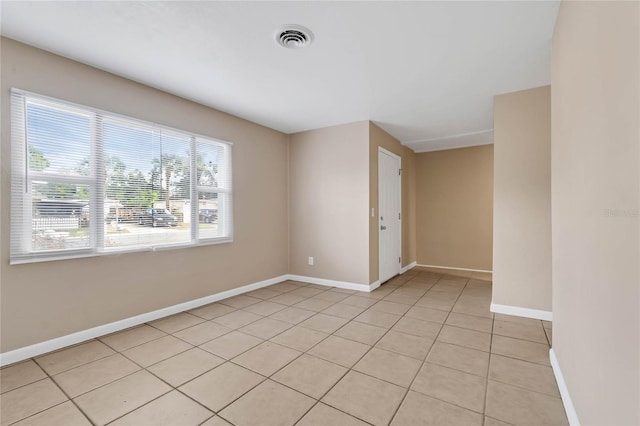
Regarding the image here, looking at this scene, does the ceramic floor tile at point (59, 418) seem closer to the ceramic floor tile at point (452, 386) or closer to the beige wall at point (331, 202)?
the ceramic floor tile at point (452, 386)

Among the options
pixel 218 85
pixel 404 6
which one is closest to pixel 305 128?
pixel 218 85

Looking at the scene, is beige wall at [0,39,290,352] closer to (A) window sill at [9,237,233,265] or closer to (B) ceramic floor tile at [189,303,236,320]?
(A) window sill at [9,237,233,265]

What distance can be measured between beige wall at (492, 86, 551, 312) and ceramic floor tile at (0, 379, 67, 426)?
13.3ft

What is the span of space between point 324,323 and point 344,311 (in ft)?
1.43

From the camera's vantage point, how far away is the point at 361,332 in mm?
2777

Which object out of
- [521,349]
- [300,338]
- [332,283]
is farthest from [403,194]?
[300,338]

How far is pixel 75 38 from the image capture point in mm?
2199

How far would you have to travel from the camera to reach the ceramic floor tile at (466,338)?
2486 mm

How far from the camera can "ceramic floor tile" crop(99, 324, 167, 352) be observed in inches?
98.0

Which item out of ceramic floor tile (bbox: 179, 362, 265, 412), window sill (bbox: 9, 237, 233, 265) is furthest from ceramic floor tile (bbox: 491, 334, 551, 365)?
window sill (bbox: 9, 237, 233, 265)

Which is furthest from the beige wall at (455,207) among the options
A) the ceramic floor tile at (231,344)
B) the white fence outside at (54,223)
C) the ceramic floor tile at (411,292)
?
the white fence outside at (54,223)

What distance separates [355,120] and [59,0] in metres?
3.24

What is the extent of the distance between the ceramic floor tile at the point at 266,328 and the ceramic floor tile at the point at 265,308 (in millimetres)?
231

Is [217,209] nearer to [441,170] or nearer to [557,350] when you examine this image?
[557,350]
